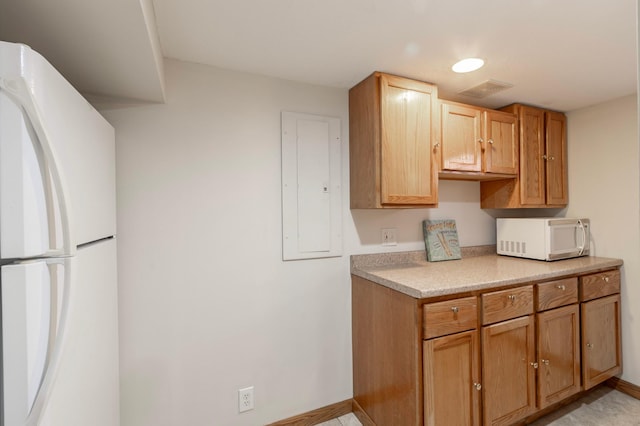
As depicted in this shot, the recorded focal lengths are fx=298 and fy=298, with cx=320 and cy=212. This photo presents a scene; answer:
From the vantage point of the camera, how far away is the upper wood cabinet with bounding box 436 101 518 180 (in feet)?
6.59

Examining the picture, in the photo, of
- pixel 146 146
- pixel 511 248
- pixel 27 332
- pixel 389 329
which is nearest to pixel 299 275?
pixel 389 329

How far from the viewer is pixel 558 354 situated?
189 cm

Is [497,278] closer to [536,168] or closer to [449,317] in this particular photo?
[449,317]

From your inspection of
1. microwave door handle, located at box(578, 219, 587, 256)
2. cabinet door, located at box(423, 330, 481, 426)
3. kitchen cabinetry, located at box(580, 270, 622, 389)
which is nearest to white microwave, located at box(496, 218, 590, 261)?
microwave door handle, located at box(578, 219, 587, 256)

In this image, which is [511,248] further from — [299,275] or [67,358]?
[67,358]

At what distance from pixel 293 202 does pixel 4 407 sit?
4.65 ft

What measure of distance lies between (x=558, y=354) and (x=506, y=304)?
0.64 meters

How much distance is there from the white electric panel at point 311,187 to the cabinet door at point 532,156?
1.48 metres

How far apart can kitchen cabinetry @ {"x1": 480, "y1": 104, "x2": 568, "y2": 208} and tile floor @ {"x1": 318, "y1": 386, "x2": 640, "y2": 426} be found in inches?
56.9

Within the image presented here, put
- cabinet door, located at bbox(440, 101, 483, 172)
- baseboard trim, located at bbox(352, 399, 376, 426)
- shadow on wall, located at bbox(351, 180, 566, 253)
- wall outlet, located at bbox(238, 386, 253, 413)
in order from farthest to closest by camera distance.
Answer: shadow on wall, located at bbox(351, 180, 566, 253), cabinet door, located at bbox(440, 101, 483, 172), baseboard trim, located at bbox(352, 399, 376, 426), wall outlet, located at bbox(238, 386, 253, 413)

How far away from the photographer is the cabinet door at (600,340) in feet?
6.64

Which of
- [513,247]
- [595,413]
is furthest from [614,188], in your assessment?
[595,413]

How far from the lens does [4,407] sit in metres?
0.63

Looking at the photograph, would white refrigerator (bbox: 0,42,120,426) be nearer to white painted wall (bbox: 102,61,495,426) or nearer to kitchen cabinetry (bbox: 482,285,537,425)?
white painted wall (bbox: 102,61,495,426)
